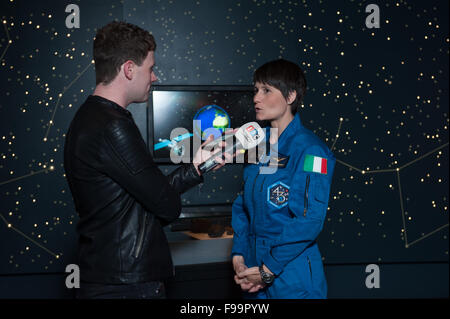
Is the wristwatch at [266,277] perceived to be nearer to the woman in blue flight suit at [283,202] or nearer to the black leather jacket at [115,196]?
the woman in blue flight suit at [283,202]

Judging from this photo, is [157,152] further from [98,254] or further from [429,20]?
[429,20]

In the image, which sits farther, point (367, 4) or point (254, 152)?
point (367, 4)

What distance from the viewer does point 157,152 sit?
264cm

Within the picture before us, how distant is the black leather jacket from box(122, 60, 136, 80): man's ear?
0.31 ft

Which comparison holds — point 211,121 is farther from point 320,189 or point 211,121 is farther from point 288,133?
point 320,189

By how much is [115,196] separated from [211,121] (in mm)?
1461

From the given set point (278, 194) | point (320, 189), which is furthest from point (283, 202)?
point (320, 189)

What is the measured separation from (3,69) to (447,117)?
2701 millimetres

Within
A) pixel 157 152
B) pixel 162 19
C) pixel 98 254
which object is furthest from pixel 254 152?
pixel 162 19

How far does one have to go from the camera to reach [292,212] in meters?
1.51

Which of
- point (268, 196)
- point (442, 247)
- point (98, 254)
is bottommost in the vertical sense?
point (442, 247)

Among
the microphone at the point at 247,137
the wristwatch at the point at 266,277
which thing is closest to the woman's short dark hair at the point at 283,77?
the microphone at the point at 247,137

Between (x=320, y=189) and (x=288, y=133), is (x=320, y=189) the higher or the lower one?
the lower one
